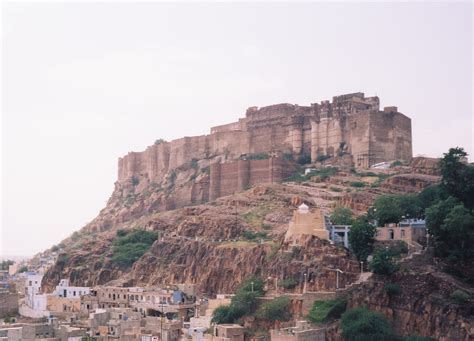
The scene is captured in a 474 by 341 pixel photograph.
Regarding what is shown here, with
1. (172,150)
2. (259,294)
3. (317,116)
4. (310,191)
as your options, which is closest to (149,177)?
(172,150)

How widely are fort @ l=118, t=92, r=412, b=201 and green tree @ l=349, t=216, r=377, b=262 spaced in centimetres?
2127

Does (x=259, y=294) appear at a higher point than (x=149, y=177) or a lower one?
lower

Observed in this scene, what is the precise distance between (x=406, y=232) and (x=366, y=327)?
7282 millimetres

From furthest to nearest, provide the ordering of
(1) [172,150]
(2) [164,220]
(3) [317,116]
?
(1) [172,150] < (3) [317,116] < (2) [164,220]

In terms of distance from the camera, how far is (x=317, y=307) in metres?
40.0

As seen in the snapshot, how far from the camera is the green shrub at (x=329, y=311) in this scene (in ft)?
129

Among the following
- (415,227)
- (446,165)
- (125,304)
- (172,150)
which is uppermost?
(172,150)

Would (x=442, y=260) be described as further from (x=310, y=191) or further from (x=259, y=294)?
(x=310, y=191)

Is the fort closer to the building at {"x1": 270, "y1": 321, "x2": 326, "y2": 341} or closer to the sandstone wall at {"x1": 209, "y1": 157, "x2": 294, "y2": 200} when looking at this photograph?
the sandstone wall at {"x1": 209, "y1": 157, "x2": 294, "y2": 200}

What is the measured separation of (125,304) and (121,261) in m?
7.77

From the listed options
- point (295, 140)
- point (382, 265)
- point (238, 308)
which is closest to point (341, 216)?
point (238, 308)

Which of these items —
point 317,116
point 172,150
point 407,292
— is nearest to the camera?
point 407,292

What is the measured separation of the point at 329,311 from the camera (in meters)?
39.3

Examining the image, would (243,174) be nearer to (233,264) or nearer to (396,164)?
(396,164)
